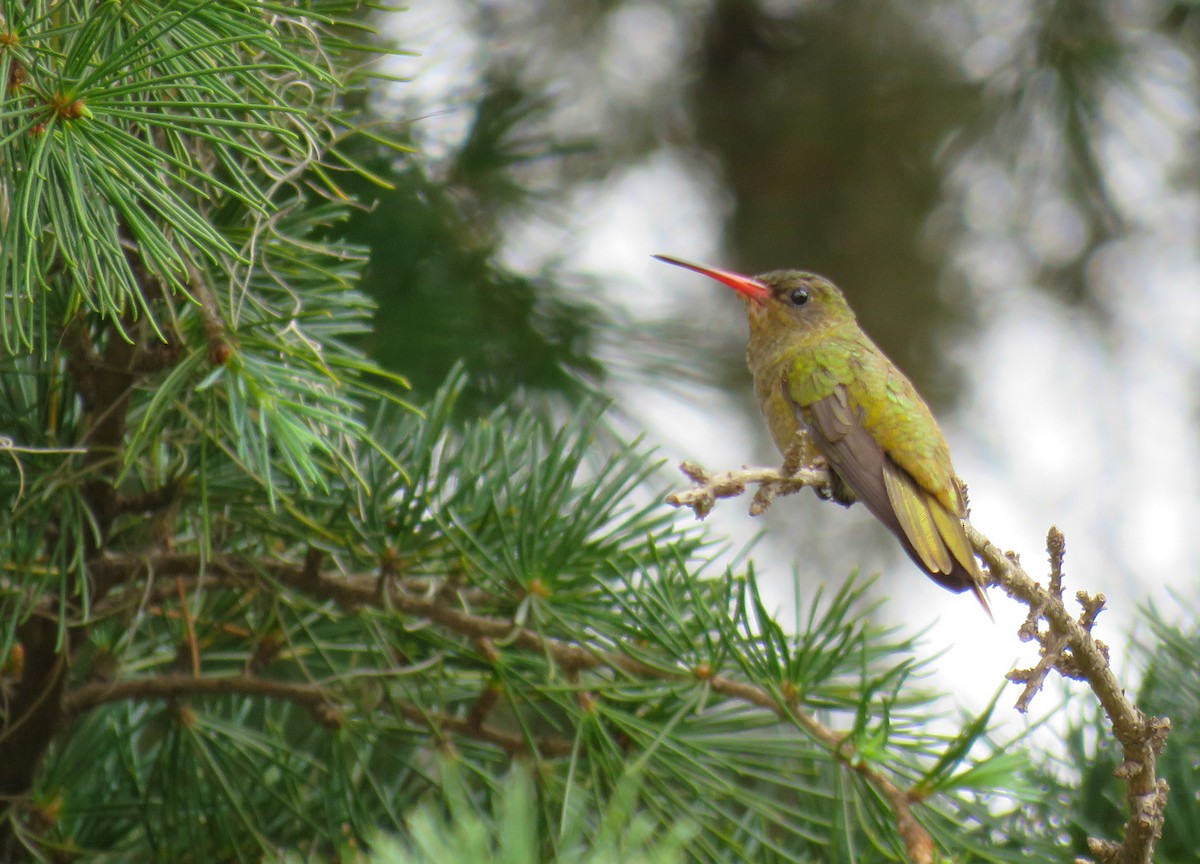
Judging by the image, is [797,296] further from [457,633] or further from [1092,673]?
[1092,673]

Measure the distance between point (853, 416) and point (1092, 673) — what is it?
128cm

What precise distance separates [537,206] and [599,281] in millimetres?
254

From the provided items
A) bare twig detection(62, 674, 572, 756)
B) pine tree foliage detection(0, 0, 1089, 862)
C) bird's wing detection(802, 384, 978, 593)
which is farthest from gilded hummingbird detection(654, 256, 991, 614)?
bare twig detection(62, 674, 572, 756)

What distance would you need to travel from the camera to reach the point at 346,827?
1.81 metres

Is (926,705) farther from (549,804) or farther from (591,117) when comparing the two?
(591,117)

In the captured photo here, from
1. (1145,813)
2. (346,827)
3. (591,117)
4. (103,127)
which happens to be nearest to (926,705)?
(1145,813)

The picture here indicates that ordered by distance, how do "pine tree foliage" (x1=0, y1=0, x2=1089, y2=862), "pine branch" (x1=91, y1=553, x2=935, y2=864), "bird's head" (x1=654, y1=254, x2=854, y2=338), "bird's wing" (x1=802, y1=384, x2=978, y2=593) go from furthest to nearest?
"bird's head" (x1=654, y1=254, x2=854, y2=338) < "bird's wing" (x1=802, y1=384, x2=978, y2=593) < "pine branch" (x1=91, y1=553, x2=935, y2=864) < "pine tree foliage" (x1=0, y1=0, x2=1089, y2=862)

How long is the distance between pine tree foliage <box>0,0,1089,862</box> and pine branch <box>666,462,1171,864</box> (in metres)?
0.14

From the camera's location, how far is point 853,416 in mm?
2600

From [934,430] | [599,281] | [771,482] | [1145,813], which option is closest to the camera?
[1145,813]

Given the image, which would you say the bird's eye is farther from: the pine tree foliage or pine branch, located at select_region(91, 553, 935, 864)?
pine branch, located at select_region(91, 553, 935, 864)

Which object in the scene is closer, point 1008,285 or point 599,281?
point 599,281

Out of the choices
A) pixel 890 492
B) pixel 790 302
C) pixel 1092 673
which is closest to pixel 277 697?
pixel 1092 673

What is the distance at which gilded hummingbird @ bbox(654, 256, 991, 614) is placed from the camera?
2178 mm
